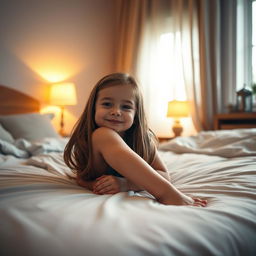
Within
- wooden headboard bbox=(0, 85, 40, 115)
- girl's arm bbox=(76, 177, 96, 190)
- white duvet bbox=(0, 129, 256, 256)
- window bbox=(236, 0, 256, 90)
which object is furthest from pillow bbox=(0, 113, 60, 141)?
window bbox=(236, 0, 256, 90)

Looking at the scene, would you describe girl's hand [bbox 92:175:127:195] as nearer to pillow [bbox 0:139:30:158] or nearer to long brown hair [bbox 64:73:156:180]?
long brown hair [bbox 64:73:156:180]

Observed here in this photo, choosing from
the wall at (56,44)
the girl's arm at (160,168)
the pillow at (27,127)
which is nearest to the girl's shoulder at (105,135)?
the girl's arm at (160,168)

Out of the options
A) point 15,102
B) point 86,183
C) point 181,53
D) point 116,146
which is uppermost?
point 181,53

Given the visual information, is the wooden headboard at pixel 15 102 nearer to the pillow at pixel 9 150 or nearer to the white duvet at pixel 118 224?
the pillow at pixel 9 150

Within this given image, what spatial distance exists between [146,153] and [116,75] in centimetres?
31

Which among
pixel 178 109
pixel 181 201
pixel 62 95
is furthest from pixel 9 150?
pixel 178 109

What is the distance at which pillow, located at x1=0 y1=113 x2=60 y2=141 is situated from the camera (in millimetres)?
1922

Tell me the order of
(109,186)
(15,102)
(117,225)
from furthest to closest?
1. (15,102)
2. (109,186)
3. (117,225)

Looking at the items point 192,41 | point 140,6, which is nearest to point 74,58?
point 140,6

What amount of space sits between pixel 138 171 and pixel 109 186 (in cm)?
11

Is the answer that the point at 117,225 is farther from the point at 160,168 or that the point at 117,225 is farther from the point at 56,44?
the point at 56,44

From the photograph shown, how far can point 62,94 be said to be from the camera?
2588 millimetres

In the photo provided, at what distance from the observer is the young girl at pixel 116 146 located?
26.7 inches

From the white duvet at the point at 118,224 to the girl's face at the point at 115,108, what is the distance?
0.90 ft
